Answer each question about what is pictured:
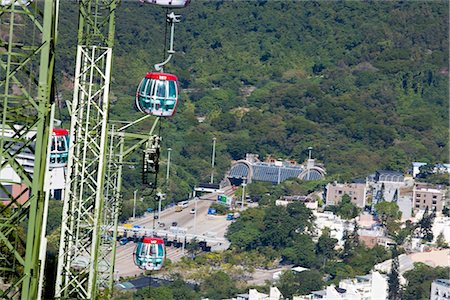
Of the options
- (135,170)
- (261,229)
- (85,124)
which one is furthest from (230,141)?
(85,124)

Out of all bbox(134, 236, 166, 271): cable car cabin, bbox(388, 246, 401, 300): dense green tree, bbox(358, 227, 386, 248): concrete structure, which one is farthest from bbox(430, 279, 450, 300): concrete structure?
bbox(134, 236, 166, 271): cable car cabin

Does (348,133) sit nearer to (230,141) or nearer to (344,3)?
(230,141)

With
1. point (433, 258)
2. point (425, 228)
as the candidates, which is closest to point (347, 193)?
point (425, 228)

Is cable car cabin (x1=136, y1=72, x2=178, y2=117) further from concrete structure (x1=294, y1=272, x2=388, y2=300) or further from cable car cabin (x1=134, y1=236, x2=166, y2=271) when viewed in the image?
concrete structure (x1=294, y1=272, x2=388, y2=300)

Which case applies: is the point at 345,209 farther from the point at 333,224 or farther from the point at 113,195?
the point at 113,195

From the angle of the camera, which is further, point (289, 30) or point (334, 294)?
point (289, 30)

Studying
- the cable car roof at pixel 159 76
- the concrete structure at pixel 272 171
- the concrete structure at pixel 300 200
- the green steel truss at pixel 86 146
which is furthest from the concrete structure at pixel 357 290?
the green steel truss at pixel 86 146
